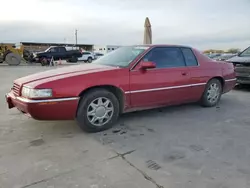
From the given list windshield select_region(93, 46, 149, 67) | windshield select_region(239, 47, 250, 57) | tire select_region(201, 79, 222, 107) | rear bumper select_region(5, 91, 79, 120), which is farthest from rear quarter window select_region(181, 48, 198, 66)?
windshield select_region(239, 47, 250, 57)

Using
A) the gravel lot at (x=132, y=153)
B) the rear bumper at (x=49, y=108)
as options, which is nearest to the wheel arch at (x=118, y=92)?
the gravel lot at (x=132, y=153)

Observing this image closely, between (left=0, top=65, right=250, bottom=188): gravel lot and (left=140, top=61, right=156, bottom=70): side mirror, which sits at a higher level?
(left=140, top=61, right=156, bottom=70): side mirror

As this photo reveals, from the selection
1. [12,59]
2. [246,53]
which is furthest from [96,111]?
[12,59]

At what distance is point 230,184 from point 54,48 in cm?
2435

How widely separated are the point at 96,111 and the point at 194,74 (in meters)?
2.31

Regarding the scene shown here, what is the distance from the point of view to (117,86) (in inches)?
153

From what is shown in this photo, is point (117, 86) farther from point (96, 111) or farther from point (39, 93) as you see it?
point (39, 93)

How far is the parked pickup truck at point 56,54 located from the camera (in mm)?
23359

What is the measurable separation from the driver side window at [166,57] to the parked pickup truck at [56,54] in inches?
788

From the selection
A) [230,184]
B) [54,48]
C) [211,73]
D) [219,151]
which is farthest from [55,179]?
[54,48]

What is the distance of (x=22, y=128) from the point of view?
4016 mm

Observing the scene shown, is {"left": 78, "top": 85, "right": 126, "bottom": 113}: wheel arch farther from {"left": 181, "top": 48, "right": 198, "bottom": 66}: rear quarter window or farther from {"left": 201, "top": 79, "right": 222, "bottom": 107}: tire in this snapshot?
{"left": 201, "top": 79, "right": 222, "bottom": 107}: tire

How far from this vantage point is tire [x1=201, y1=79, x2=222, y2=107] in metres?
5.29

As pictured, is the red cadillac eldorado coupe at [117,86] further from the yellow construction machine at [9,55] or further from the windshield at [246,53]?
the yellow construction machine at [9,55]
